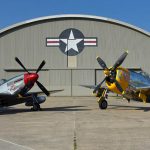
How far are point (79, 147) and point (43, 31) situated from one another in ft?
101

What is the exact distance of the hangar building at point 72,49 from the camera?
39812 mm

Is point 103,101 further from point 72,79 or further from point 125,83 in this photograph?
point 72,79

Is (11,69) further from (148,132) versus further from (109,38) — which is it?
(148,132)

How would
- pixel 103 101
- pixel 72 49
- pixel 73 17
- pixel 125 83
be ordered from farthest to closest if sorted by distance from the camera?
pixel 73 17
pixel 72 49
pixel 103 101
pixel 125 83

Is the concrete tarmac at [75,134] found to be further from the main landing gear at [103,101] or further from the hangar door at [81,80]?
the hangar door at [81,80]

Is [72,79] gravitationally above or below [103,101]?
above

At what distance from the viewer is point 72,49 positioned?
3994 cm

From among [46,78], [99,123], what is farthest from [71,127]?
[46,78]

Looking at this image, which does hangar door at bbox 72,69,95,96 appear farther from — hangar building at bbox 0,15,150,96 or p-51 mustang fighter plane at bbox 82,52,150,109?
p-51 mustang fighter plane at bbox 82,52,150,109

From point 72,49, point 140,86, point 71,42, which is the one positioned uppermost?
point 71,42

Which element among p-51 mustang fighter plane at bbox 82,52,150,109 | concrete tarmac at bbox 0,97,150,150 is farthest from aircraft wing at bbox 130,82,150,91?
concrete tarmac at bbox 0,97,150,150

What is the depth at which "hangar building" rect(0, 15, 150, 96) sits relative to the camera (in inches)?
1567

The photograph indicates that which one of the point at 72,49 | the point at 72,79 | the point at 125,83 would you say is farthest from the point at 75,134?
the point at 72,49

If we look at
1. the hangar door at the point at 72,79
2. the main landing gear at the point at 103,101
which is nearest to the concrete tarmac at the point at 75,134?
the main landing gear at the point at 103,101
